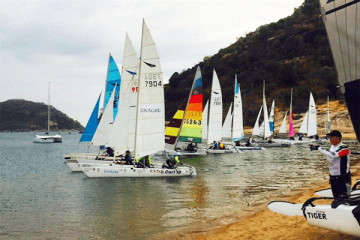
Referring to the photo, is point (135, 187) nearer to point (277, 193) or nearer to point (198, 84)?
point (277, 193)

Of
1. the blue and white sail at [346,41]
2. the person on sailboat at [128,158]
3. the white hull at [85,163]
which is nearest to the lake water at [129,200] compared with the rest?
the white hull at [85,163]

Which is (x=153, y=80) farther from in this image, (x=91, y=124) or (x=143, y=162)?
(x=91, y=124)

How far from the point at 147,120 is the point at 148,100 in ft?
3.87

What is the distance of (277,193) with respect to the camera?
16016 millimetres

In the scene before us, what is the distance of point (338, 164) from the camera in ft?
25.8

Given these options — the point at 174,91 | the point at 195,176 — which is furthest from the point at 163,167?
the point at 174,91

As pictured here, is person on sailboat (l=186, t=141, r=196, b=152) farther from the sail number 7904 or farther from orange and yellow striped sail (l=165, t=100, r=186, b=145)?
the sail number 7904

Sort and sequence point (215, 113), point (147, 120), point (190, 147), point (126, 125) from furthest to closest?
1. point (215, 113)
2. point (190, 147)
3. point (126, 125)
4. point (147, 120)

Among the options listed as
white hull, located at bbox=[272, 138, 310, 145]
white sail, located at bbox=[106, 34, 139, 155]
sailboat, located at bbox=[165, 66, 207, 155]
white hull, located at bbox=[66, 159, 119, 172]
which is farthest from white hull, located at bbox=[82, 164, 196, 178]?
white hull, located at bbox=[272, 138, 310, 145]

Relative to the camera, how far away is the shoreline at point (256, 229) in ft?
27.7

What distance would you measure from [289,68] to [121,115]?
71.5m

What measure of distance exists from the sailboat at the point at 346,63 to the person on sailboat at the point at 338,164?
58 centimetres

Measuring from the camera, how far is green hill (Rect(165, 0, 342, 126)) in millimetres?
81312

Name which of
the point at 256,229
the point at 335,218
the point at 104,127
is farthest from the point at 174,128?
the point at 335,218
